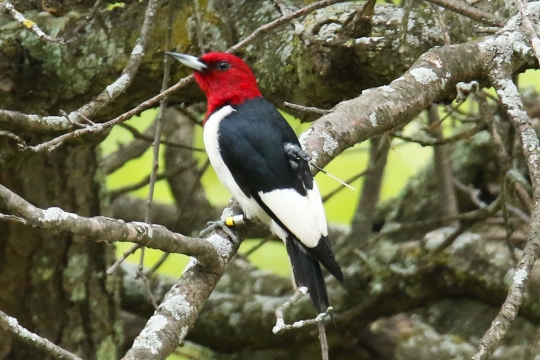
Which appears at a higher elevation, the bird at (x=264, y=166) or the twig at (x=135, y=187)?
the twig at (x=135, y=187)

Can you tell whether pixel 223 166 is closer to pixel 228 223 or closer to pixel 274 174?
pixel 274 174

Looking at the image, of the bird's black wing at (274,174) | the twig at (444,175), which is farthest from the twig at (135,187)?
the twig at (444,175)

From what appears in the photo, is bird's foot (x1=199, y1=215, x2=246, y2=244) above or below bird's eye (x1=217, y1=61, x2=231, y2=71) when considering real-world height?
below

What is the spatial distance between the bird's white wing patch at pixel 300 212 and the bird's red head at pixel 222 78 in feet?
1.93

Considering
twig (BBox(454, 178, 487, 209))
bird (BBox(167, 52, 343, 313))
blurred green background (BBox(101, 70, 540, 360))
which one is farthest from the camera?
blurred green background (BBox(101, 70, 540, 360))

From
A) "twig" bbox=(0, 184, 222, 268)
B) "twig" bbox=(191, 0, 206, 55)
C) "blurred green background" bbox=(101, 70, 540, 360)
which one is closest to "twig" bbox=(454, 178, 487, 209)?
"blurred green background" bbox=(101, 70, 540, 360)

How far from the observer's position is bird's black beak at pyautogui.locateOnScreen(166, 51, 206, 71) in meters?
3.09

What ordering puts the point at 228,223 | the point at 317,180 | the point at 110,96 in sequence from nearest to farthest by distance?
the point at 110,96
the point at 228,223
the point at 317,180

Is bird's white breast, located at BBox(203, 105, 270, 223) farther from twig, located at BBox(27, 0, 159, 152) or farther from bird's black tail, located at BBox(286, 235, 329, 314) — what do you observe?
twig, located at BBox(27, 0, 159, 152)

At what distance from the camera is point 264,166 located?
3.07m

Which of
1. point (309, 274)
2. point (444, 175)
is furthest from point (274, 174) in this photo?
point (444, 175)

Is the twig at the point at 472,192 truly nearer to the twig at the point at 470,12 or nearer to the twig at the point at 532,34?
the twig at the point at 470,12

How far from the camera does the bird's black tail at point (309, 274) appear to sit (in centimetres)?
270

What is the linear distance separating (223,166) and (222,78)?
0.38 m
